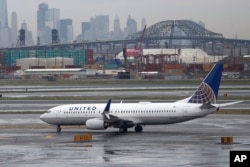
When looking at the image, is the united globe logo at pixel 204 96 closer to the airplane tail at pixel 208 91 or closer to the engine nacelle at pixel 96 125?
the airplane tail at pixel 208 91

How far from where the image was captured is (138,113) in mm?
70312

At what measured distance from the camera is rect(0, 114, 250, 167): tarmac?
48.3 meters

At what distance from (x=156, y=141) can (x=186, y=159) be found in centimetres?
1267

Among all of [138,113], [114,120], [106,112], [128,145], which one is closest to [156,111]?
[138,113]

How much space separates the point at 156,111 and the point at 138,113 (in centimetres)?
188

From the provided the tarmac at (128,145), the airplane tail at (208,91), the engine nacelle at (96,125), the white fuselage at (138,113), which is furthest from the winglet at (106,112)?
the airplane tail at (208,91)

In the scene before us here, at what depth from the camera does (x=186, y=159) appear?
159 feet

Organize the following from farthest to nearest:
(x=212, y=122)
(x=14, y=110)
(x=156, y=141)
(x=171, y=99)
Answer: (x=171, y=99), (x=14, y=110), (x=212, y=122), (x=156, y=141)

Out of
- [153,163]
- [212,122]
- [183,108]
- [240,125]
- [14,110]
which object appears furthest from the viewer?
[14,110]

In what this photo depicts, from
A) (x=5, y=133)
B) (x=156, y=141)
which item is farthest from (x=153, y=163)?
(x=5, y=133)

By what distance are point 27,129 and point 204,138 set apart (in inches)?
822

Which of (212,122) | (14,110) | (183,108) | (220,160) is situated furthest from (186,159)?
(14,110)

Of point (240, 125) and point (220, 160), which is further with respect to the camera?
point (240, 125)

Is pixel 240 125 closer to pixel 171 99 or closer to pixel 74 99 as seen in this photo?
pixel 171 99
